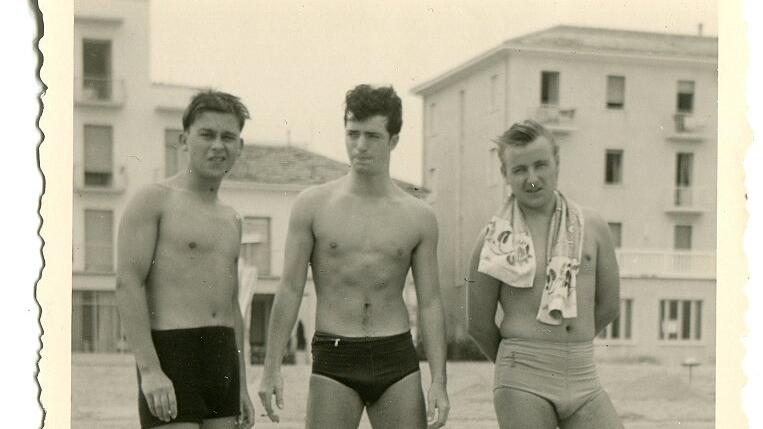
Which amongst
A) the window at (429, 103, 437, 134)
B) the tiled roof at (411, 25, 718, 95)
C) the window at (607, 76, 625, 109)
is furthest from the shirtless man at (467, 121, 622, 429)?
the window at (607, 76, 625, 109)

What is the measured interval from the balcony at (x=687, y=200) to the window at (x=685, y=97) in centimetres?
53

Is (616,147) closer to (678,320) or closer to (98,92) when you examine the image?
(678,320)

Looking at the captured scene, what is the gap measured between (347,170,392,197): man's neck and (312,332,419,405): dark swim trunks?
631 mm

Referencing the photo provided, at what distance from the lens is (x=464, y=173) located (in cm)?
644

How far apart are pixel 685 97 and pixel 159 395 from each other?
4.57m

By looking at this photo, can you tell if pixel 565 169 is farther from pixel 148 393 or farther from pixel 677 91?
pixel 148 393

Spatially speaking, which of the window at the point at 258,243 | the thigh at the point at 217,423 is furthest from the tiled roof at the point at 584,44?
the thigh at the point at 217,423

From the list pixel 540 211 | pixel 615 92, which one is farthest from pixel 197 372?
pixel 615 92

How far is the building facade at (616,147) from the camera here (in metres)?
6.19

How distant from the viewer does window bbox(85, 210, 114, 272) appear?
5.80 meters

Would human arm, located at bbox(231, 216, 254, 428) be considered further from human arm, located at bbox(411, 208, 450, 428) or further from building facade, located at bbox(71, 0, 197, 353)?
human arm, located at bbox(411, 208, 450, 428)

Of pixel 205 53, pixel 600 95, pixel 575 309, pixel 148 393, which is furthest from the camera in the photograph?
pixel 600 95
